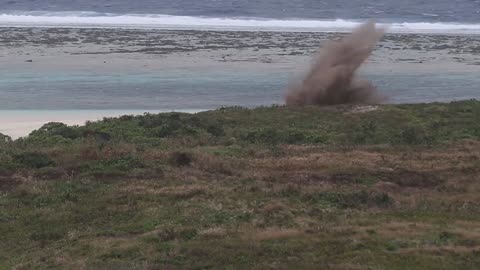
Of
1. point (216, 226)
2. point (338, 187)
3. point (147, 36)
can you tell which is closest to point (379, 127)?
point (338, 187)

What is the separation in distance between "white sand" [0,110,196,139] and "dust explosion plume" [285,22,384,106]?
30.3 feet

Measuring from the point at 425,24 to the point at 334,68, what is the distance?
63.2 metres

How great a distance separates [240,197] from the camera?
57.5ft

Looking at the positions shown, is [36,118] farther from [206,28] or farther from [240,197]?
[206,28]

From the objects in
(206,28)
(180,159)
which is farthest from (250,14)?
(180,159)

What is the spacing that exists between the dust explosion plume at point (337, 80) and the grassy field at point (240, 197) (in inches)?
299

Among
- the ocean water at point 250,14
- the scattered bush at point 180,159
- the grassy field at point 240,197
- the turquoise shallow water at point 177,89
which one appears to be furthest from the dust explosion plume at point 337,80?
the ocean water at point 250,14

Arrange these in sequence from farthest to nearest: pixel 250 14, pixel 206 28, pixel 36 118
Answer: pixel 250 14
pixel 206 28
pixel 36 118

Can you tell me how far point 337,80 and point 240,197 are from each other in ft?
71.4

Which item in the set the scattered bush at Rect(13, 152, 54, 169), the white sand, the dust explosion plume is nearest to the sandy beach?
the white sand

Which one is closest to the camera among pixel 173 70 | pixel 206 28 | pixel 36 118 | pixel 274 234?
pixel 274 234

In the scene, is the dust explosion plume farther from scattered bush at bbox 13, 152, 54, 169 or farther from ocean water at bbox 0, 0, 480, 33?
ocean water at bbox 0, 0, 480, 33

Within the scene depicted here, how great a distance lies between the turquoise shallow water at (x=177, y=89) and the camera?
41.8 meters

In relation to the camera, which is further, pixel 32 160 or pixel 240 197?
pixel 32 160
